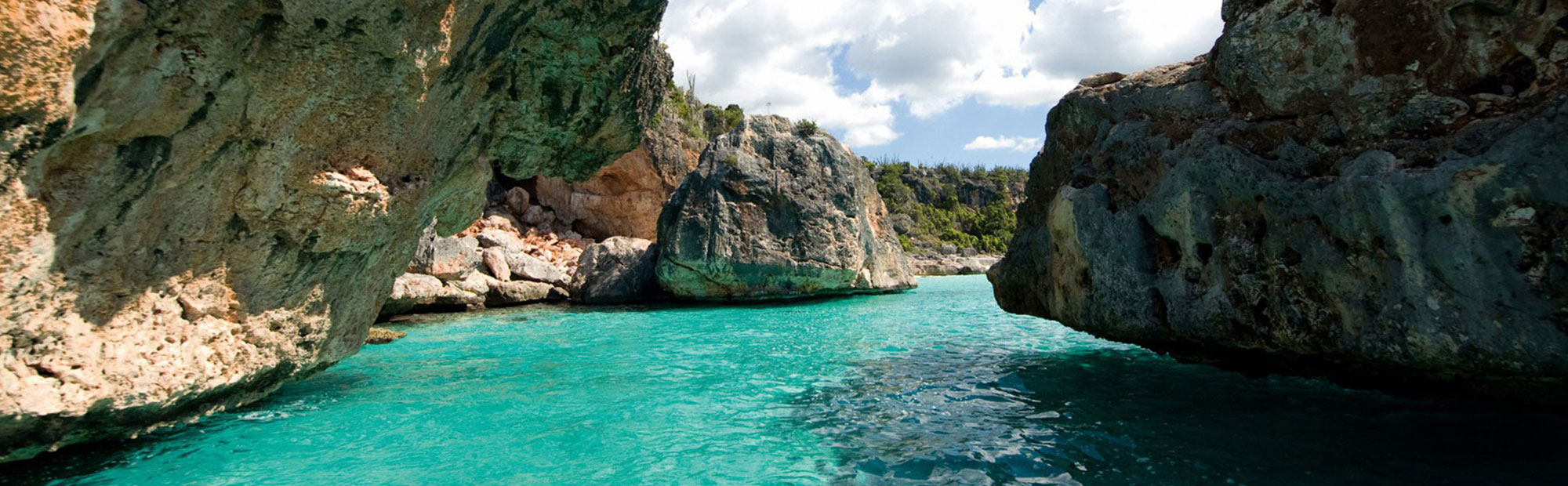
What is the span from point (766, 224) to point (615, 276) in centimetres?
538

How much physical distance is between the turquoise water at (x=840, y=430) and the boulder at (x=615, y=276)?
13545 mm

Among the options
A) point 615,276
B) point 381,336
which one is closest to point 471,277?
point 615,276

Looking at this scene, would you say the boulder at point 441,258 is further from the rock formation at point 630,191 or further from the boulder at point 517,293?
the rock formation at point 630,191

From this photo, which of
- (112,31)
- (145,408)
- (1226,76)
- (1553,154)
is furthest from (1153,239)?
(145,408)

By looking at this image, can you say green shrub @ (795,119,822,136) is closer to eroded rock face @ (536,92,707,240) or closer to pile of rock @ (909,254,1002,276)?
eroded rock face @ (536,92,707,240)

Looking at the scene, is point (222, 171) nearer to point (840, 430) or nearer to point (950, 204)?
point (840, 430)

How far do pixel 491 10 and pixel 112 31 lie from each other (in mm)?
2873

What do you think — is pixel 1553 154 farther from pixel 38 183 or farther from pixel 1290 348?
pixel 38 183

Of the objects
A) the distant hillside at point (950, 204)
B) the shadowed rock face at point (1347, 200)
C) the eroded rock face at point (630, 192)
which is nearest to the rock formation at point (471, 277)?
the eroded rock face at point (630, 192)

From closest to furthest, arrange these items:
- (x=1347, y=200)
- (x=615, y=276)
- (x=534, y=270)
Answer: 1. (x=1347, y=200)
2. (x=615, y=276)
3. (x=534, y=270)

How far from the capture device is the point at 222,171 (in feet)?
17.5

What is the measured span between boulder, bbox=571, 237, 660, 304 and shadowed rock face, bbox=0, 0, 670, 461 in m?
16.2

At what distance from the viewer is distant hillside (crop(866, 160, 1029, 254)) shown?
68.2 metres

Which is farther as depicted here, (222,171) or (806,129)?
(806,129)
